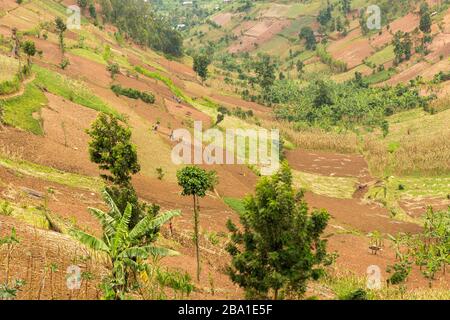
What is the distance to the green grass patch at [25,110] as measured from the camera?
35.3 m

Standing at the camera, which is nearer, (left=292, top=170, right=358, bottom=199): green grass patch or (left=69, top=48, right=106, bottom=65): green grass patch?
(left=292, top=170, right=358, bottom=199): green grass patch

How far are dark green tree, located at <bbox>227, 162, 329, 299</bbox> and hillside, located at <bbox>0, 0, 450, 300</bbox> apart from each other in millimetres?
2991

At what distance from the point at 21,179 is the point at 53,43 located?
4443cm

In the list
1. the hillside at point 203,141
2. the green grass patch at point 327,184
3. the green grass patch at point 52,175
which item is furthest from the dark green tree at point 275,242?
the green grass patch at point 327,184

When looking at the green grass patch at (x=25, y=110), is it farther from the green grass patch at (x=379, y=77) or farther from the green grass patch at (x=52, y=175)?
the green grass patch at (x=379, y=77)

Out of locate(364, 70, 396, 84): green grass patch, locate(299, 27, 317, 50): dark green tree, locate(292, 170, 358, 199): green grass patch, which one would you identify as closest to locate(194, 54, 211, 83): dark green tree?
locate(364, 70, 396, 84): green grass patch

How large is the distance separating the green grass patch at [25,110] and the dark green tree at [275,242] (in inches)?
1000

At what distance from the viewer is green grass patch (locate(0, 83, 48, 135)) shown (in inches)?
1389

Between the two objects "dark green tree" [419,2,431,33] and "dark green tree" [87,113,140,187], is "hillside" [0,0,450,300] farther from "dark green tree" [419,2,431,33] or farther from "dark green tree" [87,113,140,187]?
"dark green tree" [419,2,431,33]

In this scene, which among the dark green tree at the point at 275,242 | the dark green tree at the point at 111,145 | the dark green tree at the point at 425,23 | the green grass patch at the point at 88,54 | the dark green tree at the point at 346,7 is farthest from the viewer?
the dark green tree at the point at 346,7

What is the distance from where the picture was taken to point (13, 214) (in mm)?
21078
